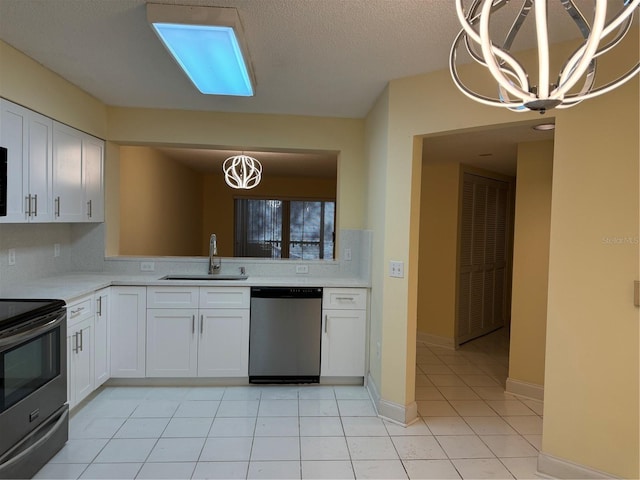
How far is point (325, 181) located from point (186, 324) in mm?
5555

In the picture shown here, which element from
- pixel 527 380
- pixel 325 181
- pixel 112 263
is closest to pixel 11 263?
pixel 112 263

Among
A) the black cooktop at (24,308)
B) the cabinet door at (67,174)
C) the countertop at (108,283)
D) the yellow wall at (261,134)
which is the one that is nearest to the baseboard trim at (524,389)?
the countertop at (108,283)

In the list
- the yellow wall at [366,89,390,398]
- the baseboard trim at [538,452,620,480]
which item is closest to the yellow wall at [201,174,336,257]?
the yellow wall at [366,89,390,398]

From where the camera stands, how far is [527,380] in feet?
11.0

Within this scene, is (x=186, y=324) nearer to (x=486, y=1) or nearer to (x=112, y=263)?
(x=112, y=263)

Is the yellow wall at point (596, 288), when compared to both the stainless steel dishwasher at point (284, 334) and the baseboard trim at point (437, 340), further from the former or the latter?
the baseboard trim at point (437, 340)

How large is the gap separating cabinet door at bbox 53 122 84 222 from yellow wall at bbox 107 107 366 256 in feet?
1.64

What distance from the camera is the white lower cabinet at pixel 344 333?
3.42m

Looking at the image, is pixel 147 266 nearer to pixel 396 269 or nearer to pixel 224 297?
pixel 224 297

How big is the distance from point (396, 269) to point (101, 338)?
7.73ft

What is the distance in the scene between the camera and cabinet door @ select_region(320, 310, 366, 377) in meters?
3.44

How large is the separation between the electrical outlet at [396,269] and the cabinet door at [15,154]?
250cm

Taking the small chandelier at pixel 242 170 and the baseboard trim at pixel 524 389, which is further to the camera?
the small chandelier at pixel 242 170

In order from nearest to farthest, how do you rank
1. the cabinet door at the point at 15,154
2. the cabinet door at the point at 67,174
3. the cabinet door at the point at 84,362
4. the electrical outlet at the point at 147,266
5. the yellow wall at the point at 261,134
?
the cabinet door at the point at 15,154 < the cabinet door at the point at 84,362 < the cabinet door at the point at 67,174 < the yellow wall at the point at 261,134 < the electrical outlet at the point at 147,266
